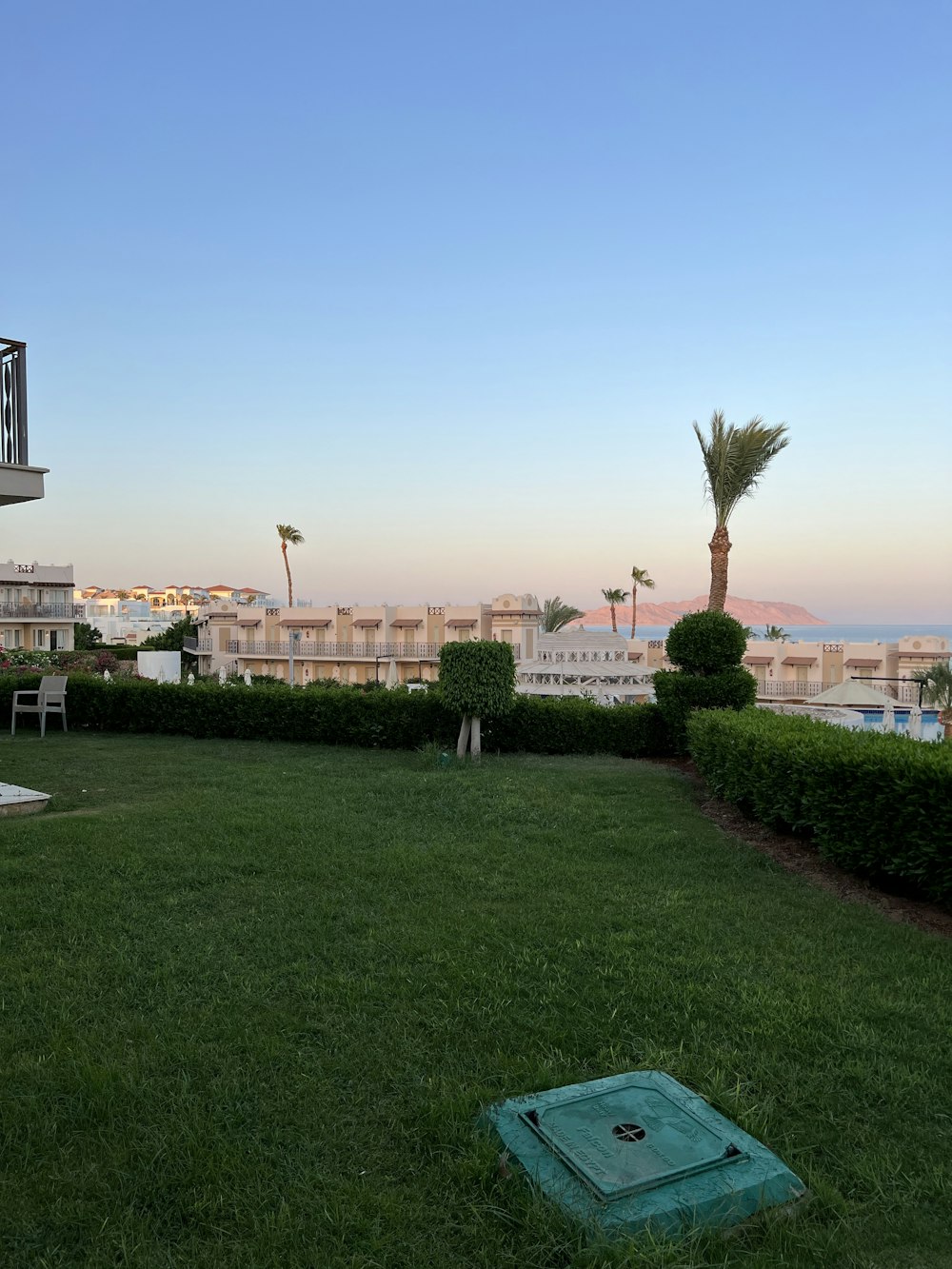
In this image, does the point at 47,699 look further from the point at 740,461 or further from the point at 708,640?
the point at 740,461

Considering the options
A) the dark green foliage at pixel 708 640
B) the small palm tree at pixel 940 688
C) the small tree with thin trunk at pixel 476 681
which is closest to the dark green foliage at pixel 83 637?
the small palm tree at pixel 940 688

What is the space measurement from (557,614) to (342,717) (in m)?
44.3

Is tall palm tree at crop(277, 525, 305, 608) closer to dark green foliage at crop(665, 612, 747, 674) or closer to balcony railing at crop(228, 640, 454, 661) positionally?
balcony railing at crop(228, 640, 454, 661)

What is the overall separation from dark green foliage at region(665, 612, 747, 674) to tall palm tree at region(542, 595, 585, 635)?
44123mm

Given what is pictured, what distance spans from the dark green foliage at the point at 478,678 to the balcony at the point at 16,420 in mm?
5363

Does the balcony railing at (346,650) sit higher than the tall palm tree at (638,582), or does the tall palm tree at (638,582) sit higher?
the tall palm tree at (638,582)

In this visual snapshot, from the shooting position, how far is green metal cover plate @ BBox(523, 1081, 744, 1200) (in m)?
2.22

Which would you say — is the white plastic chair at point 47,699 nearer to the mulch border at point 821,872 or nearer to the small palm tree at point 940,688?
the mulch border at point 821,872

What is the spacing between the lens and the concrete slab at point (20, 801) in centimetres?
687

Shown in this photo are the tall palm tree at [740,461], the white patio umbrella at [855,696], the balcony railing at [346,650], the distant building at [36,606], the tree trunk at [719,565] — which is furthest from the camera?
the balcony railing at [346,650]

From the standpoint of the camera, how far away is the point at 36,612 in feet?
168

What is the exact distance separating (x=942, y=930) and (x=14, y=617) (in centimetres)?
5549

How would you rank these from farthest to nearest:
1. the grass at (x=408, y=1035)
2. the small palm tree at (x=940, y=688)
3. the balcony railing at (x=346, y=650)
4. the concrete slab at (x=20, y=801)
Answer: the balcony railing at (x=346, y=650) → the small palm tree at (x=940, y=688) → the concrete slab at (x=20, y=801) → the grass at (x=408, y=1035)

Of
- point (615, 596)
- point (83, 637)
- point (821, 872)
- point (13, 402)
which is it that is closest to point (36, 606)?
point (83, 637)
